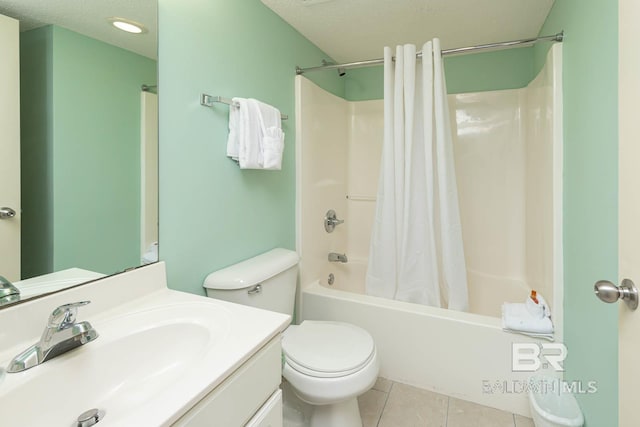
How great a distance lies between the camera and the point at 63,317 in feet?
2.49

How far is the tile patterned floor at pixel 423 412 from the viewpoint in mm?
1562

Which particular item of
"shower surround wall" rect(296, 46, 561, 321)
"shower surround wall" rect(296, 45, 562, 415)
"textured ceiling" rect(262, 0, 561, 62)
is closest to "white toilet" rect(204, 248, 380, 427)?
"shower surround wall" rect(296, 45, 562, 415)

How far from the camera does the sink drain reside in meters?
0.70

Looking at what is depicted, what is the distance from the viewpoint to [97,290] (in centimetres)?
98

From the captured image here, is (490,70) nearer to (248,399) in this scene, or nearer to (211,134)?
(211,134)

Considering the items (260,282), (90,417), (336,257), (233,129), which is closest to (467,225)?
(336,257)

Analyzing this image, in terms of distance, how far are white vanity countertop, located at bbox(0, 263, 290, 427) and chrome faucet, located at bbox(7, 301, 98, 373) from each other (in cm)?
2

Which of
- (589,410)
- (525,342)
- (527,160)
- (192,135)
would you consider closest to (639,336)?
(589,410)

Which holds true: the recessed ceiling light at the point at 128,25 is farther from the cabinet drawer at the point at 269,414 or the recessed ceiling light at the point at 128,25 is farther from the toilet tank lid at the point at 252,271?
the cabinet drawer at the point at 269,414

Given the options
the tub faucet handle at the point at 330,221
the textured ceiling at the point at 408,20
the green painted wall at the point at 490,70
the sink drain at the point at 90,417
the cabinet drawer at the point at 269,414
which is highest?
the textured ceiling at the point at 408,20

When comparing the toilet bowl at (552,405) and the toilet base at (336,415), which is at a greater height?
the toilet bowl at (552,405)

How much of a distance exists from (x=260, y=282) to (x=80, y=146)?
33.3 inches

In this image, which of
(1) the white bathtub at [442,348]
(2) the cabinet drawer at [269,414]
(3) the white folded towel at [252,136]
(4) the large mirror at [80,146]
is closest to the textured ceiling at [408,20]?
(3) the white folded towel at [252,136]

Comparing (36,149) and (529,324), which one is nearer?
(36,149)
